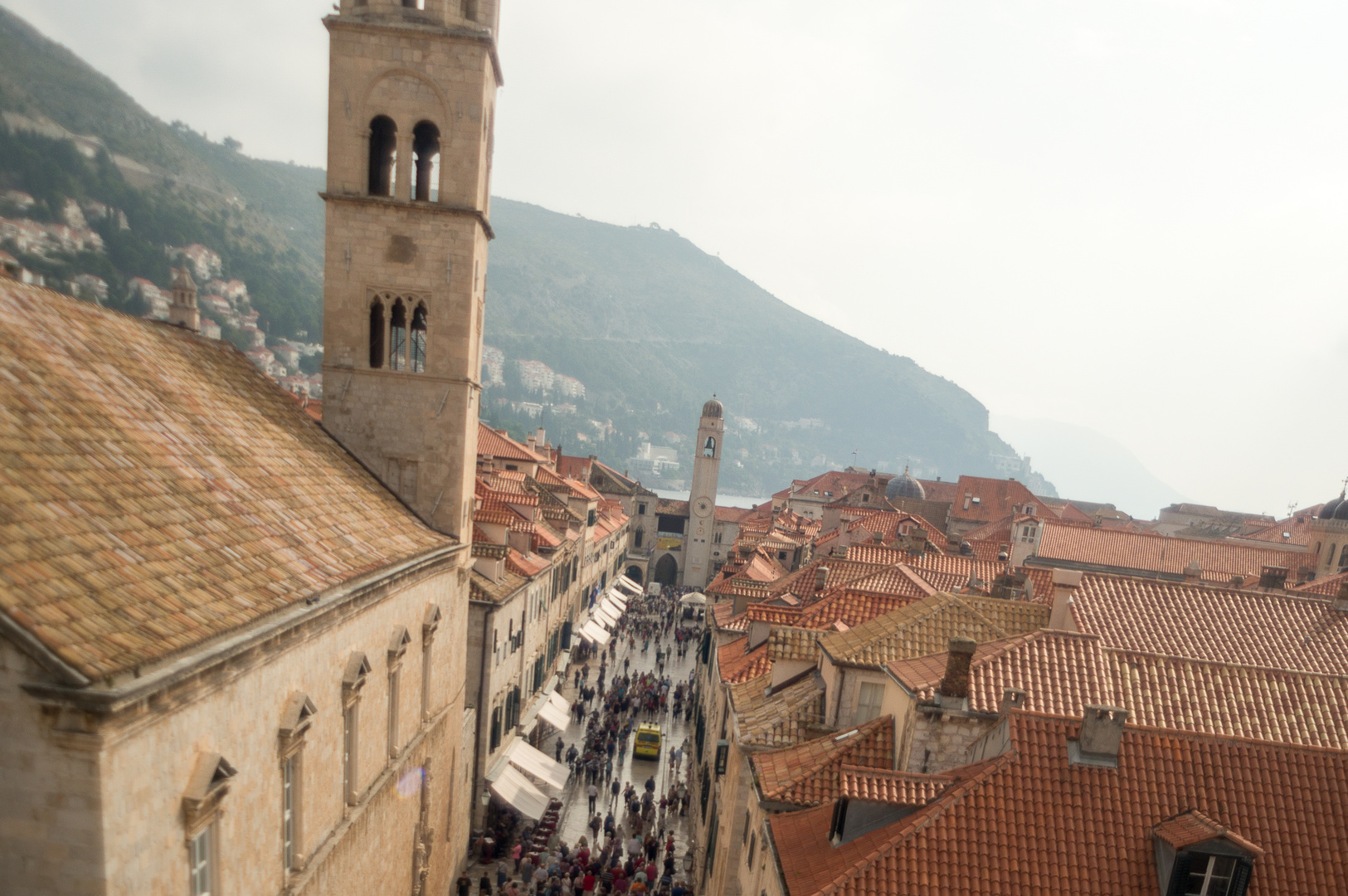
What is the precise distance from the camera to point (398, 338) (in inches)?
763

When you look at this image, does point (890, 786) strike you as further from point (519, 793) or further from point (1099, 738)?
point (519, 793)

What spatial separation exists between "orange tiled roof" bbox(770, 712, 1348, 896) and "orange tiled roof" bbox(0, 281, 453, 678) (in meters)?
8.32

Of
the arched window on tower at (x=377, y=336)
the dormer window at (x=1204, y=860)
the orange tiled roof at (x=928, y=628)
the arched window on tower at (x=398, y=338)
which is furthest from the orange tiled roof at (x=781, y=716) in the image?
the arched window on tower at (x=377, y=336)

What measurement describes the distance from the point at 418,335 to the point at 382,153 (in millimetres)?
4554

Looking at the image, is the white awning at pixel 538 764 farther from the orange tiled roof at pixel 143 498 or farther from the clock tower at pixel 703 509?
the clock tower at pixel 703 509

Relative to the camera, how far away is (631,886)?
21641 mm

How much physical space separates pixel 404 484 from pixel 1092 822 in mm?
15506

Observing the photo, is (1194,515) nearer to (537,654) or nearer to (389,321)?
(537,654)

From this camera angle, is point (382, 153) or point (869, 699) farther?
point (382, 153)

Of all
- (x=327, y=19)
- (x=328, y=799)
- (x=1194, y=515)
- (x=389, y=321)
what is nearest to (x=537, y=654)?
(x=389, y=321)

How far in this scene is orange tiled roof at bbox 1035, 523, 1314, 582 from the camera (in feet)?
154

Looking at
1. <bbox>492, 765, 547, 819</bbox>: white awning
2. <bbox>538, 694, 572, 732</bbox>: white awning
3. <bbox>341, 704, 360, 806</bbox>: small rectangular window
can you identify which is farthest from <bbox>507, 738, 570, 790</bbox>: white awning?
<bbox>341, 704, 360, 806</bbox>: small rectangular window

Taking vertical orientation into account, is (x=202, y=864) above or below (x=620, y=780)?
above

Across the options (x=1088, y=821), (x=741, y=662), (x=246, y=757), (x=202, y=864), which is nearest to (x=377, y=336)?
(x=246, y=757)
